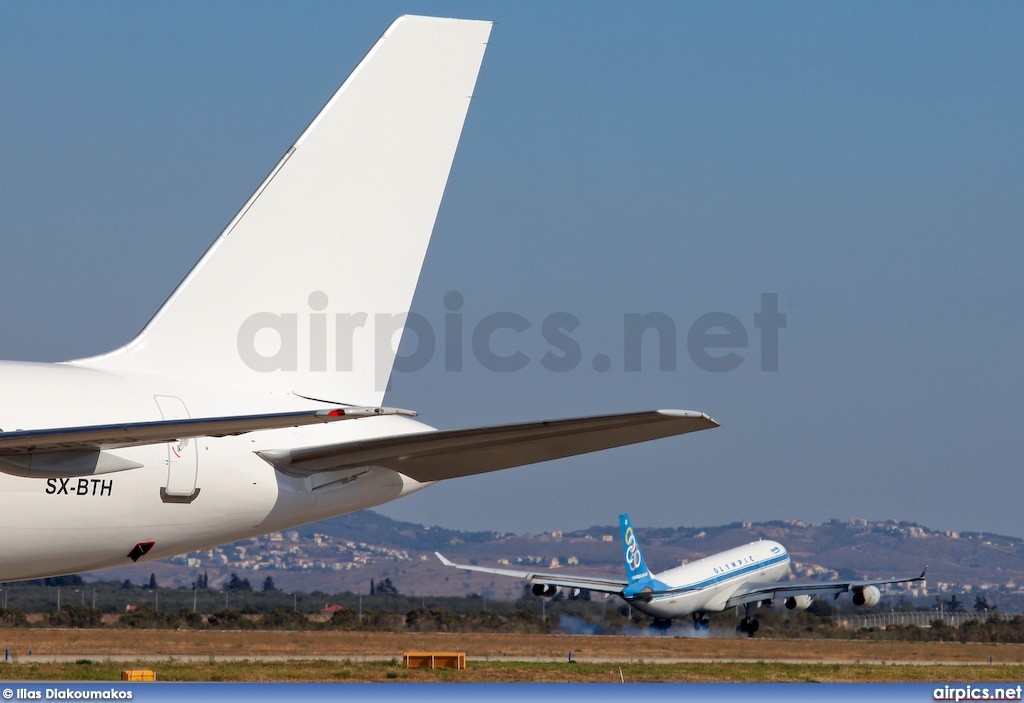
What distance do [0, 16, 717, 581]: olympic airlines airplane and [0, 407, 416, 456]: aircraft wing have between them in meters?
0.02

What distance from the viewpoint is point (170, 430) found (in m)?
9.04

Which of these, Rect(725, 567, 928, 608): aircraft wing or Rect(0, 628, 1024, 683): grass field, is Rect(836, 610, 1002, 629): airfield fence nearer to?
Rect(725, 567, 928, 608): aircraft wing

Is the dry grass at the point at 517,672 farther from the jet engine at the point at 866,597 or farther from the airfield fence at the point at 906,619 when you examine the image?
the airfield fence at the point at 906,619

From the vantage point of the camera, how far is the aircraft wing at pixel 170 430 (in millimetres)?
8734

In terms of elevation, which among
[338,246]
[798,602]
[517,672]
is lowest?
[517,672]

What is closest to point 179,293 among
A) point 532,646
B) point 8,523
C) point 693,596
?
point 8,523

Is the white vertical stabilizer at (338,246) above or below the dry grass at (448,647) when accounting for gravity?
above

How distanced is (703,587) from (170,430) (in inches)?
2531

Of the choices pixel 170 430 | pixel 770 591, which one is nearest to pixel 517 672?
pixel 170 430

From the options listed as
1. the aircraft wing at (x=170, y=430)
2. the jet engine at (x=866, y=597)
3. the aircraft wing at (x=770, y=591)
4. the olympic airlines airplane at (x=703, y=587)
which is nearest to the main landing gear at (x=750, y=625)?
the olympic airlines airplane at (x=703, y=587)

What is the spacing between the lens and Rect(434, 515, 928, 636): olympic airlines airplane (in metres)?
69.1

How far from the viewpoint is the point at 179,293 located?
1362 cm

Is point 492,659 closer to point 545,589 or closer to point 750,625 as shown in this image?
point 545,589

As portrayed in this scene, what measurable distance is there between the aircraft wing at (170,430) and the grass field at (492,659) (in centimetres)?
1700
